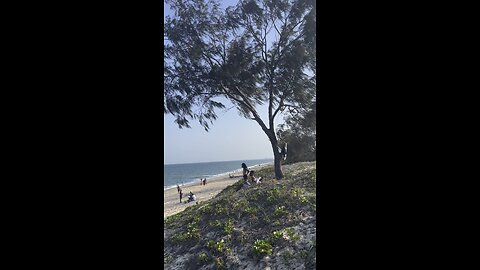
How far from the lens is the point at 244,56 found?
246 cm

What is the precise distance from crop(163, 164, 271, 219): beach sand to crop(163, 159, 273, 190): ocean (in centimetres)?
3

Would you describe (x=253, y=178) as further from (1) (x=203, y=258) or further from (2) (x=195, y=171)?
(1) (x=203, y=258)

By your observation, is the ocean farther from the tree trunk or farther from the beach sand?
the tree trunk

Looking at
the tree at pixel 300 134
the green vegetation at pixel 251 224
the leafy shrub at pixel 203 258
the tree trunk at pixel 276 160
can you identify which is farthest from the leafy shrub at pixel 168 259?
the tree at pixel 300 134

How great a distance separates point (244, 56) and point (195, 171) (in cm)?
93

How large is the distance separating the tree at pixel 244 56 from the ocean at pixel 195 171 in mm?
374

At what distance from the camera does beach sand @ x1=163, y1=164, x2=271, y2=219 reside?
2.17m

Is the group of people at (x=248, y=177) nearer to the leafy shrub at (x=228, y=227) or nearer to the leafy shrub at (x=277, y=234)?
the leafy shrub at (x=228, y=227)

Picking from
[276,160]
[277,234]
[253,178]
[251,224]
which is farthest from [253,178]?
[277,234]

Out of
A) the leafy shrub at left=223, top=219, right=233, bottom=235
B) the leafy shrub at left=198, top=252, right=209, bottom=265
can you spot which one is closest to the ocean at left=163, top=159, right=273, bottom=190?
the leafy shrub at left=223, top=219, right=233, bottom=235

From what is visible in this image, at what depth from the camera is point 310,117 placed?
2365 mm
